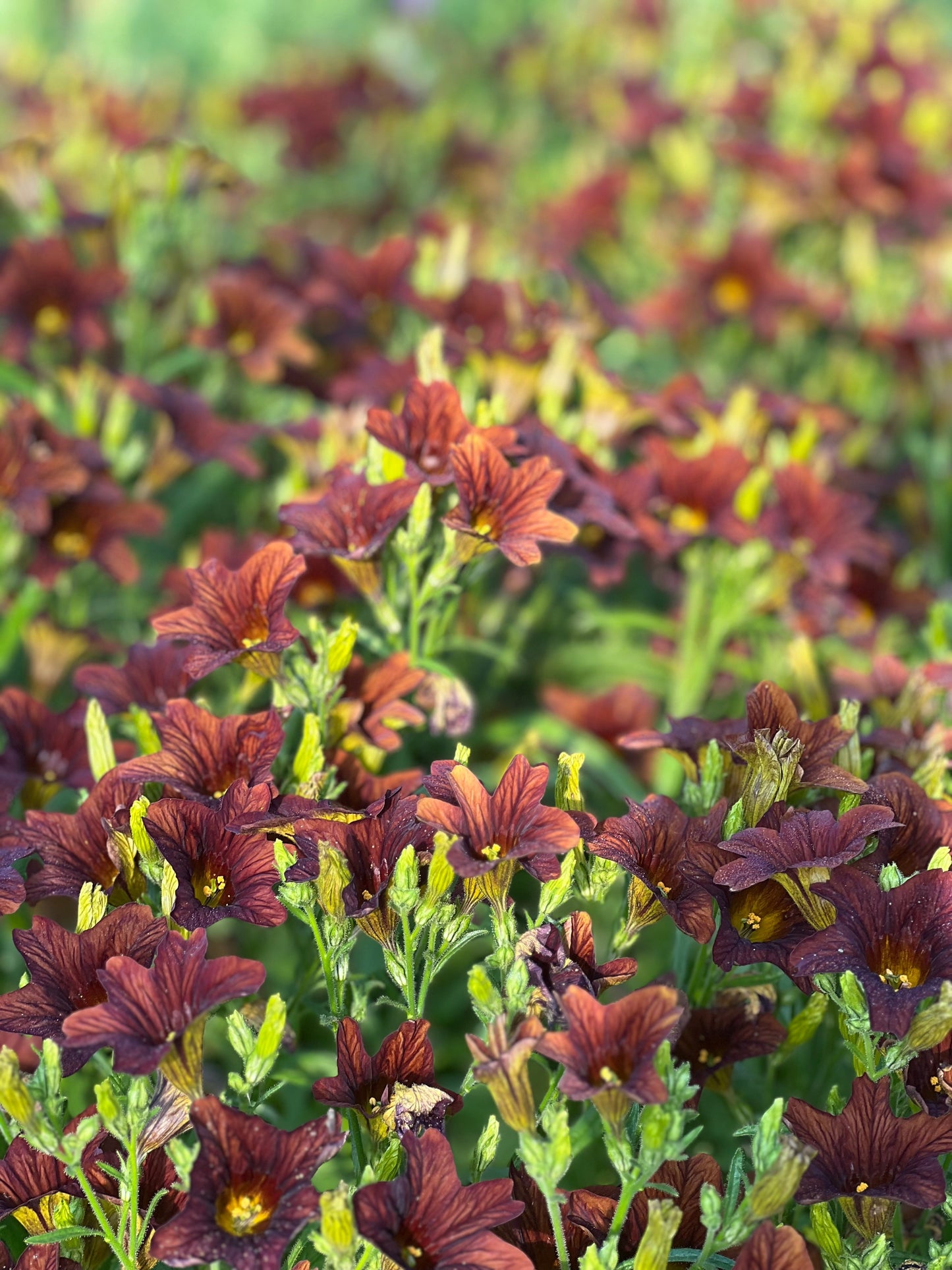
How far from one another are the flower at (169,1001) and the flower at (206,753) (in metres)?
0.30

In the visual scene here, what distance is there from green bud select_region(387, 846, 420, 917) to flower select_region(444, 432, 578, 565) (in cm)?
53

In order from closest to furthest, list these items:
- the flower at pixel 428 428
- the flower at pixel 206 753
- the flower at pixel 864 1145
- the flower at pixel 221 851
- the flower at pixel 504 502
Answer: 1. the flower at pixel 864 1145
2. the flower at pixel 221 851
3. the flower at pixel 206 753
4. the flower at pixel 504 502
5. the flower at pixel 428 428

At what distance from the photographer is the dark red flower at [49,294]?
8.98 feet

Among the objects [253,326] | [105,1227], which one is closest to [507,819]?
[105,1227]

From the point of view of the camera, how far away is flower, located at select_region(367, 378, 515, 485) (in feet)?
6.16

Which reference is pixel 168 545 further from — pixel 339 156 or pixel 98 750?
pixel 339 156

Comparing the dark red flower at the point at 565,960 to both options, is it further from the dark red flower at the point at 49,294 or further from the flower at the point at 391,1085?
the dark red flower at the point at 49,294

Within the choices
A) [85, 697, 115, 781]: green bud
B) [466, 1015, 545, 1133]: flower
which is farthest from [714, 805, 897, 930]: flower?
[85, 697, 115, 781]: green bud

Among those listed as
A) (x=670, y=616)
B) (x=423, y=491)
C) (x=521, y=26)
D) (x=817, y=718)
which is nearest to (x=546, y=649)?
(x=670, y=616)

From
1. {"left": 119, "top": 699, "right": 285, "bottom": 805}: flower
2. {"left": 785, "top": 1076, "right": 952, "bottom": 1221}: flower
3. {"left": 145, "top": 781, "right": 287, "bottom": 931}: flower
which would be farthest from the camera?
{"left": 119, "top": 699, "right": 285, "bottom": 805}: flower

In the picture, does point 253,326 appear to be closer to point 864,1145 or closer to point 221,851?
point 221,851

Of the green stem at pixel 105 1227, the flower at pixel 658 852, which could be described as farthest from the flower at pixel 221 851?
the flower at pixel 658 852

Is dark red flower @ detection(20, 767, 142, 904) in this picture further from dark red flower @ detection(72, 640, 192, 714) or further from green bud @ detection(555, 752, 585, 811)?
green bud @ detection(555, 752, 585, 811)

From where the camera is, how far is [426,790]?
157 centimetres
